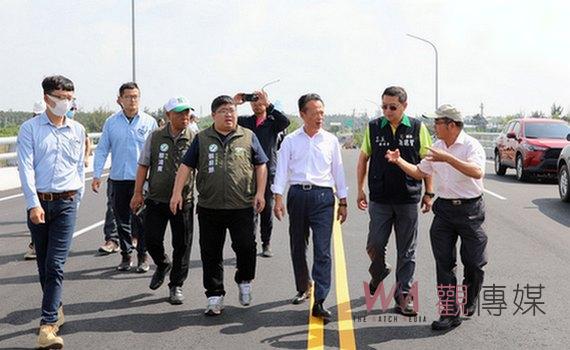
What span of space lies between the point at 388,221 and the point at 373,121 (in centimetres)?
88

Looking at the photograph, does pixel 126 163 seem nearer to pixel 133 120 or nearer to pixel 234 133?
pixel 133 120

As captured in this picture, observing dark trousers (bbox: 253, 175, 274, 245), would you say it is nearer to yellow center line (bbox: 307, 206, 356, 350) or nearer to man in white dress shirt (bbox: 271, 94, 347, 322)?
yellow center line (bbox: 307, 206, 356, 350)

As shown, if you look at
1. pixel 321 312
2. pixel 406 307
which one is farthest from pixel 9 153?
pixel 406 307

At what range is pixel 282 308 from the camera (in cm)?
616

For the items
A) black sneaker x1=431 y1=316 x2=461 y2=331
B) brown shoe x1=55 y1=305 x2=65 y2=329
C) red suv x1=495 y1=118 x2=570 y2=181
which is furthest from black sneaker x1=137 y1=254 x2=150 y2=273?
red suv x1=495 y1=118 x2=570 y2=181

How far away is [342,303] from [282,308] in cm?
58

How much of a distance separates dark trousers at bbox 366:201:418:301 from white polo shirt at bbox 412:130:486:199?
0.43m

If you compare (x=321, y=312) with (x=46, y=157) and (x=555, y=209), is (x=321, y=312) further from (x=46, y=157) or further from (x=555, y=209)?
(x=555, y=209)

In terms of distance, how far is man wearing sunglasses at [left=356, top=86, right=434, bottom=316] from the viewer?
5938mm

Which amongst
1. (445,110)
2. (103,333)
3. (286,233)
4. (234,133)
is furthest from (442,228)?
(286,233)

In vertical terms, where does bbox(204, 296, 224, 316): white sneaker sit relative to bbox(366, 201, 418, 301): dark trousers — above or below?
below

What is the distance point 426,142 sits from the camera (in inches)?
236

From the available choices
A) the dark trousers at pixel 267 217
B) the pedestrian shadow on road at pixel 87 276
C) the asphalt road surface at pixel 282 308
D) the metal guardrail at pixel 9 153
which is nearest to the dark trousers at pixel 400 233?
the asphalt road surface at pixel 282 308

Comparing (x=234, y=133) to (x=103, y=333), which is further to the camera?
(x=234, y=133)
